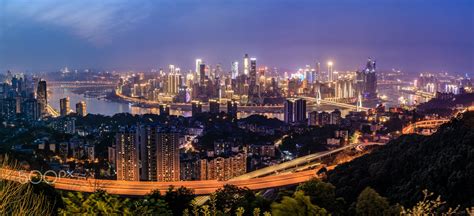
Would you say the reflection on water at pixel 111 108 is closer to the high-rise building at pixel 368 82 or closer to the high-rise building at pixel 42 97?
the high-rise building at pixel 42 97

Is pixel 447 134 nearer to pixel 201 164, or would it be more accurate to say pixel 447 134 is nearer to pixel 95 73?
pixel 201 164

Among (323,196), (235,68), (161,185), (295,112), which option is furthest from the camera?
(235,68)

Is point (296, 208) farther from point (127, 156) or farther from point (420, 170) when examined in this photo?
point (127, 156)

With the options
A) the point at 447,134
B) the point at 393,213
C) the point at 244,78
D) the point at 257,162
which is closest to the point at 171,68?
the point at 244,78

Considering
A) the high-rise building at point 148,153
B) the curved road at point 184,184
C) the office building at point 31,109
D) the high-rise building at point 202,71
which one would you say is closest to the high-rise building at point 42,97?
the office building at point 31,109

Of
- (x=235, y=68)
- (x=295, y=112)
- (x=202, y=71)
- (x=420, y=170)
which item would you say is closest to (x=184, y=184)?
(x=420, y=170)

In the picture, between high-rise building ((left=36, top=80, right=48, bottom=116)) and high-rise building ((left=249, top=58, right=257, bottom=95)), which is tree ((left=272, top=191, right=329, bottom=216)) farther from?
high-rise building ((left=249, top=58, right=257, bottom=95))

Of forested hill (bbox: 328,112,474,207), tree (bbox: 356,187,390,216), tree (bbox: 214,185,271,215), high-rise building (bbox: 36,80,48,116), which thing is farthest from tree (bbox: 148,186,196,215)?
high-rise building (bbox: 36,80,48,116)
